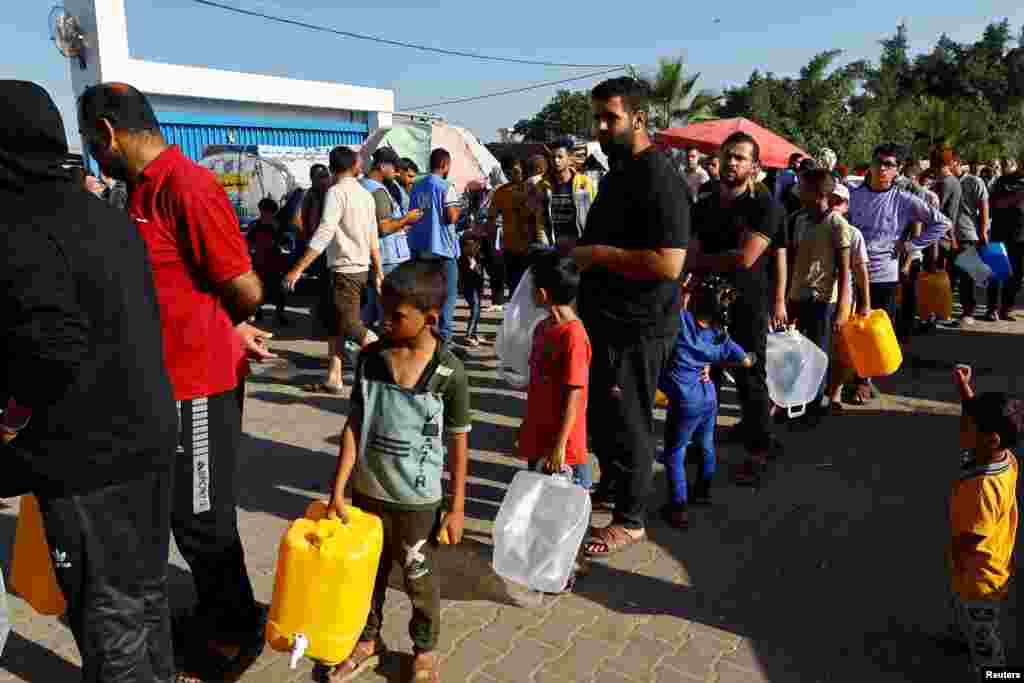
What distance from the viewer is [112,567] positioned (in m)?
2.19

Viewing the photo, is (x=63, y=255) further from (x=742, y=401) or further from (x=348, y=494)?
(x=742, y=401)

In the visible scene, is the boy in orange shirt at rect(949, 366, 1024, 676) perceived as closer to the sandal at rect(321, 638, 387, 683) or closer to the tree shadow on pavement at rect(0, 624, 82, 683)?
the sandal at rect(321, 638, 387, 683)

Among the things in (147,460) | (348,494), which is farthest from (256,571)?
(147,460)

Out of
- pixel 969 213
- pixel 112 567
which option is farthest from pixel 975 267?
pixel 112 567

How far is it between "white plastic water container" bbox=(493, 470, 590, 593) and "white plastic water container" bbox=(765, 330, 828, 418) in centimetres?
225

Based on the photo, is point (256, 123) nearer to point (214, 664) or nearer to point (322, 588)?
point (214, 664)

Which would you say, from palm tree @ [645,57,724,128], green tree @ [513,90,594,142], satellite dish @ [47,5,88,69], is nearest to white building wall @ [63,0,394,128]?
satellite dish @ [47,5,88,69]

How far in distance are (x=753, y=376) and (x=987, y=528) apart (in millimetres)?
1884

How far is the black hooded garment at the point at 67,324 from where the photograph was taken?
75.5 inches

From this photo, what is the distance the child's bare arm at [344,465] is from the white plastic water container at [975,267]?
27.0 feet

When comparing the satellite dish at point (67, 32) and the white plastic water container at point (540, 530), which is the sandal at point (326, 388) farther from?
the satellite dish at point (67, 32)

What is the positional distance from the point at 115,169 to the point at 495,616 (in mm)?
2183

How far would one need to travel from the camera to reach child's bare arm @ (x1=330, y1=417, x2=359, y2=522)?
2588 mm

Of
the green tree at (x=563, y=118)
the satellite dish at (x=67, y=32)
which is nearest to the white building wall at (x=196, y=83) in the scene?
the satellite dish at (x=67, y=32)
